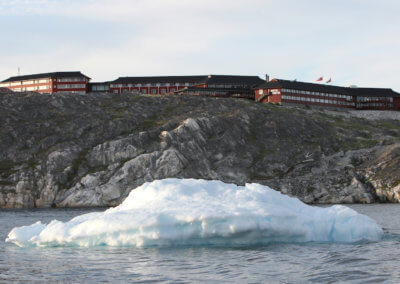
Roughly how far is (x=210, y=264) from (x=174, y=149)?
88186mm

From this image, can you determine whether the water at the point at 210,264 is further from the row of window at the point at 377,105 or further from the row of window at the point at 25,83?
the row of window at the point at 377,105

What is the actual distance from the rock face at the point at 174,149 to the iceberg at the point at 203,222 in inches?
2811

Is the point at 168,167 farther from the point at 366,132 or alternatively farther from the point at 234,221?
the point at 234,221

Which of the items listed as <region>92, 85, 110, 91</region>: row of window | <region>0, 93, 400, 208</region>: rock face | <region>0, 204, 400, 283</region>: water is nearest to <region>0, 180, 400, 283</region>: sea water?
<region>0, 204, 400, 283</region>: water

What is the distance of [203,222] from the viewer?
31.8 m

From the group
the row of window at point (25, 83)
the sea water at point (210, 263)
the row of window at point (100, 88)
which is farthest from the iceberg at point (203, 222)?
the row of window at point (25, 83)

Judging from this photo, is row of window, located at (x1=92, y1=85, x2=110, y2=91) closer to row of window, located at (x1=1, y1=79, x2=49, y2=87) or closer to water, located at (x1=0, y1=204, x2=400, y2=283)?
row of window, located at (x1=1, y1=79, x2=49, y2=87)

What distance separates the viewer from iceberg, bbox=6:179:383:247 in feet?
105

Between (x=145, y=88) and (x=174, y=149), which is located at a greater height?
(x=145, y=88)

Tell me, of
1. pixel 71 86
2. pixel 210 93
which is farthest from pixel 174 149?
pixel 71 86

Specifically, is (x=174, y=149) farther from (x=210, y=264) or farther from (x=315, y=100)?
(x=210, y=264)

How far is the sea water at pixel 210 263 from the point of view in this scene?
82.9 feet

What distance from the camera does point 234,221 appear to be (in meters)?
32.0

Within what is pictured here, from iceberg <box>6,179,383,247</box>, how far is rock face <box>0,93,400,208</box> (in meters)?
71.4
